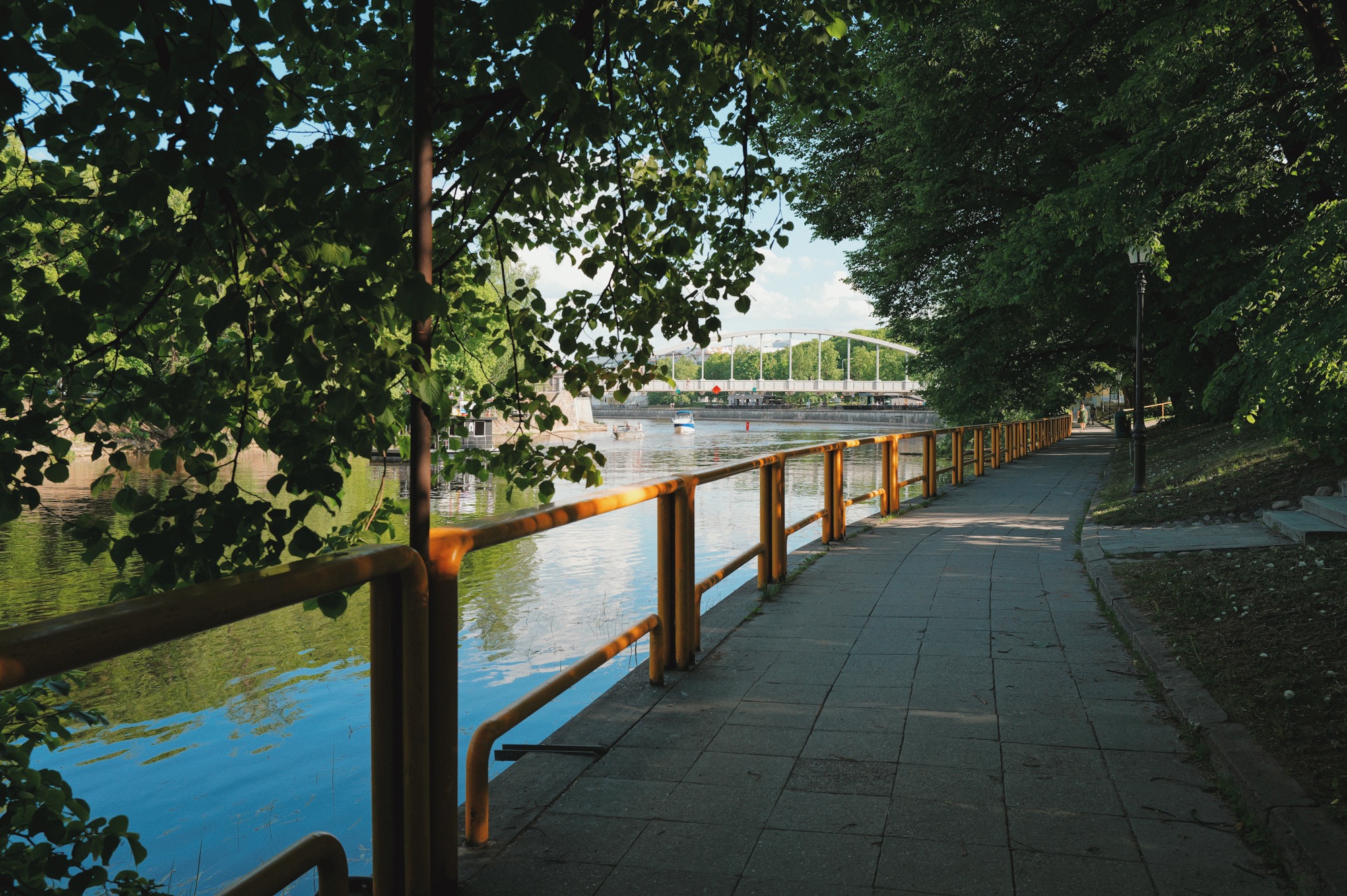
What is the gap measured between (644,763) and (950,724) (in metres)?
1.33

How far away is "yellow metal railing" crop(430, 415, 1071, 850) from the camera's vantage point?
2.67m

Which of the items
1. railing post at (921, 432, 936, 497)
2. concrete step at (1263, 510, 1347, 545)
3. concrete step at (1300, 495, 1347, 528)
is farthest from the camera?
railing post at (921, 432, 936, 497)

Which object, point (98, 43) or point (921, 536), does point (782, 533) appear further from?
point (98, 43)

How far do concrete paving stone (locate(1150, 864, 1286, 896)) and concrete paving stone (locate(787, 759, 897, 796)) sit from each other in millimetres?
896

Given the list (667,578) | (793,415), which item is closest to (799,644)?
(667,578)

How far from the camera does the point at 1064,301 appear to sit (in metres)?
20.8

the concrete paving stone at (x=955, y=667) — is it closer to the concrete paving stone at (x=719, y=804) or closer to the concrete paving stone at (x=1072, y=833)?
the concrete paving stone at (x=1072, y=833)

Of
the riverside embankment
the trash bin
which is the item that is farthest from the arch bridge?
the trash bin

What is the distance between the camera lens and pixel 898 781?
3.50m

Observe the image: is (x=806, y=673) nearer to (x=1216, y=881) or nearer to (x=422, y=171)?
(x=1216, y=881)

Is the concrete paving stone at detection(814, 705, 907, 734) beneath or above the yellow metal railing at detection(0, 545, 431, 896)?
beneath

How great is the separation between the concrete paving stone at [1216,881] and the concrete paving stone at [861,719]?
131 cm

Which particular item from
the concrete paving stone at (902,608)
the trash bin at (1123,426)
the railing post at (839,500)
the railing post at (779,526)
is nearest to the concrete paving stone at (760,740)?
the concrete paving stone at (902,608)

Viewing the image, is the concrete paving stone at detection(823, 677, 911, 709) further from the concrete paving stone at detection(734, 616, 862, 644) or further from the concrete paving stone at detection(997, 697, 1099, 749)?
the concrete paving stone at detection(734, 616, 862, 644)
